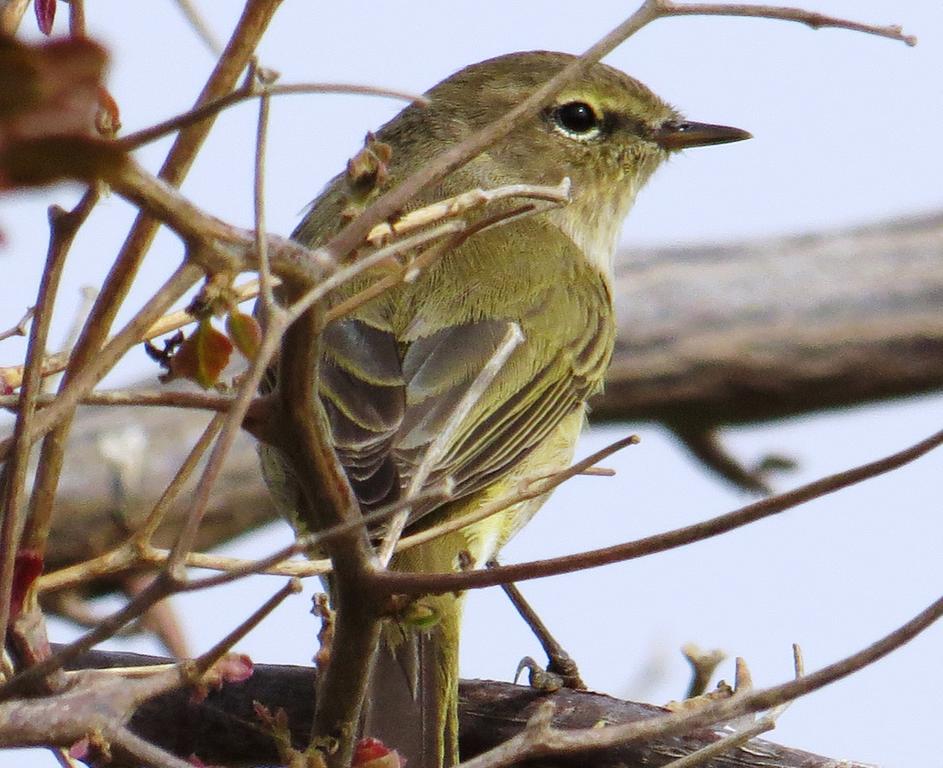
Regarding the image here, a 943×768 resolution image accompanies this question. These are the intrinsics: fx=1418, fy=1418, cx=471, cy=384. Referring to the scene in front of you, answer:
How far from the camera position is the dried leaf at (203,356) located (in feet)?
5.84

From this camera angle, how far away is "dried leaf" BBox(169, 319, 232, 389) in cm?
178

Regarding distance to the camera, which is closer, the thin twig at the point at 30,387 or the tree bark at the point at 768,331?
the thin twig at the point at 30,387

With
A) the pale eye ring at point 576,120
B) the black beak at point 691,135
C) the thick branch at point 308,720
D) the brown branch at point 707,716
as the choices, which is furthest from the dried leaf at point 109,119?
the black beak at point 691,135

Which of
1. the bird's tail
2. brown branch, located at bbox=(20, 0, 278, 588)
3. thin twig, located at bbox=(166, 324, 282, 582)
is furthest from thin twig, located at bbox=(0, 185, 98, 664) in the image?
the bird's tail

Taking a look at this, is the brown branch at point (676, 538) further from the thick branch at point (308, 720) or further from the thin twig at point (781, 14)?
the thick branch at point (308, 720)

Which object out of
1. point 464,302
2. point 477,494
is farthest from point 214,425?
point 464,302

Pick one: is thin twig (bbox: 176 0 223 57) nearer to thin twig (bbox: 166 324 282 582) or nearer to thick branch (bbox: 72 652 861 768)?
thin twig (bbox: 166 324 282 582)

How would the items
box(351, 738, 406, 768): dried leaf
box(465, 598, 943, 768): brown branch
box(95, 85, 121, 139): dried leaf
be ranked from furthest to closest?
1. box(351, 738, 406, 768): dried leaf
2. box(95, 85, 121, 139): dried leaf
3. box(465, 598, 943, 768): brown branch

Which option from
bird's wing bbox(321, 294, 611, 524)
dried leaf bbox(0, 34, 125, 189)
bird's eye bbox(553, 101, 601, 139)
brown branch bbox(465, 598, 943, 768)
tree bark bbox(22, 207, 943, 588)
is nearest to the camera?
dried leaf bbox(0, 34, 125, 189)

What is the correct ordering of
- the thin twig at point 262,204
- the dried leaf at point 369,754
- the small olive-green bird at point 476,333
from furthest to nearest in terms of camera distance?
the small olive-green bird at point 476,333 → the dried leaf at point 369,754 → the thin twig at point 262,204

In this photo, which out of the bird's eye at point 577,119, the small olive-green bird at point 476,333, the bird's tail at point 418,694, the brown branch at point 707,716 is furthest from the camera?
the bird's eye at point 577,119

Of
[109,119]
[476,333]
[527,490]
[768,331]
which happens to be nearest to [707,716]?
[527,490]

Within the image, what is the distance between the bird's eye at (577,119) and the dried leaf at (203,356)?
12.6ft

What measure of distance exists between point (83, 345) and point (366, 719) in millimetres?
1398
